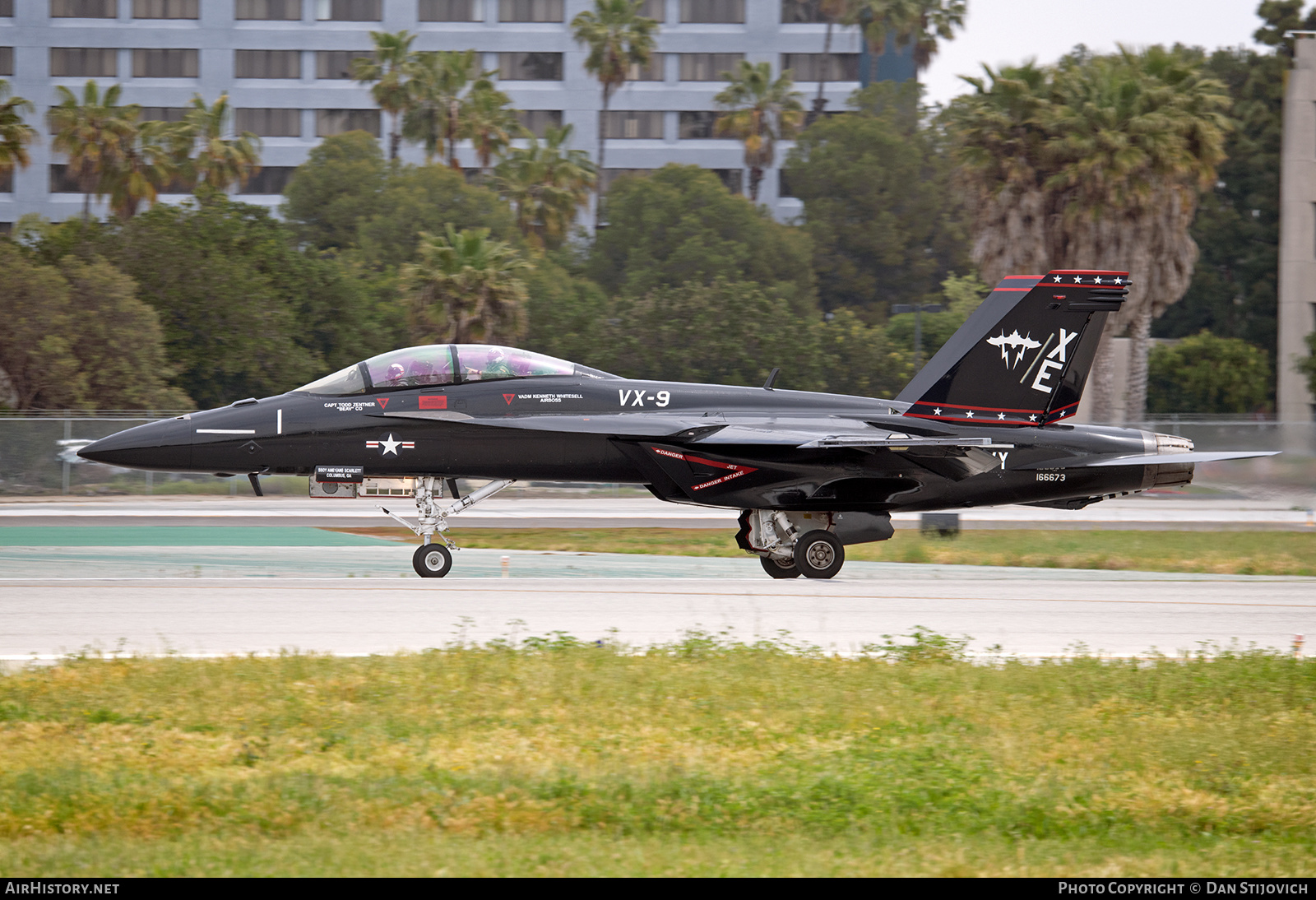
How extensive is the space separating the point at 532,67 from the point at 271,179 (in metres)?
18.2

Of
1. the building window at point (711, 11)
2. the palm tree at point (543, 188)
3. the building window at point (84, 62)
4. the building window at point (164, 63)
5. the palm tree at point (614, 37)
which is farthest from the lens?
the building window at point (711, 11)

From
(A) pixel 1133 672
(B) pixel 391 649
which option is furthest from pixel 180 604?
(A) pixel 1133 672

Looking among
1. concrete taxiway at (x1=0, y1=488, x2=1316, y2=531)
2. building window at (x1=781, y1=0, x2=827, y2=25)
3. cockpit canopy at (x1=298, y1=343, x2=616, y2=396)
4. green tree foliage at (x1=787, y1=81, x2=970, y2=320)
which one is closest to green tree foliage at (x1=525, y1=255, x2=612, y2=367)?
concrete taxiway at (x1=0, y1=488, x2=1316, y2=531)

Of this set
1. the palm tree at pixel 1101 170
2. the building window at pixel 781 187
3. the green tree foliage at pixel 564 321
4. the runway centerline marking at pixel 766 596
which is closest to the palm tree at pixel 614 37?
the building window at pixel 781 187

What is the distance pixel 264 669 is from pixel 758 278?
58.0 m

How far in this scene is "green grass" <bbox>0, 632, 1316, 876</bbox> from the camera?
6473 mm

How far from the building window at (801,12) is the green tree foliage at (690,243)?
21.5 metres

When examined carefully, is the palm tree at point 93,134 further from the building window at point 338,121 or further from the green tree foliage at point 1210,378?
the green tree foliage at point 1210,378

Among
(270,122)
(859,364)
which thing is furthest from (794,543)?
(270,122)

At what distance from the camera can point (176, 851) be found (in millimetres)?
6320

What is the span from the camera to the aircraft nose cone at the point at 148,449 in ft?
53.3

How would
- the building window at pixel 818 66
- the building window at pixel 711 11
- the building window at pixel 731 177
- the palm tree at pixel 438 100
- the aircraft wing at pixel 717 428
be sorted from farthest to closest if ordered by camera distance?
the building window at pixel 731 177 → the building window at pixel 818 66 → the building window at pixel 711 11 → the palm tree at pixel 438 100 → the aircraft wing at pixel 717 428

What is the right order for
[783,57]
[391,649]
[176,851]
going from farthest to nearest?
[783,57] < [391,649] < [176,851]
